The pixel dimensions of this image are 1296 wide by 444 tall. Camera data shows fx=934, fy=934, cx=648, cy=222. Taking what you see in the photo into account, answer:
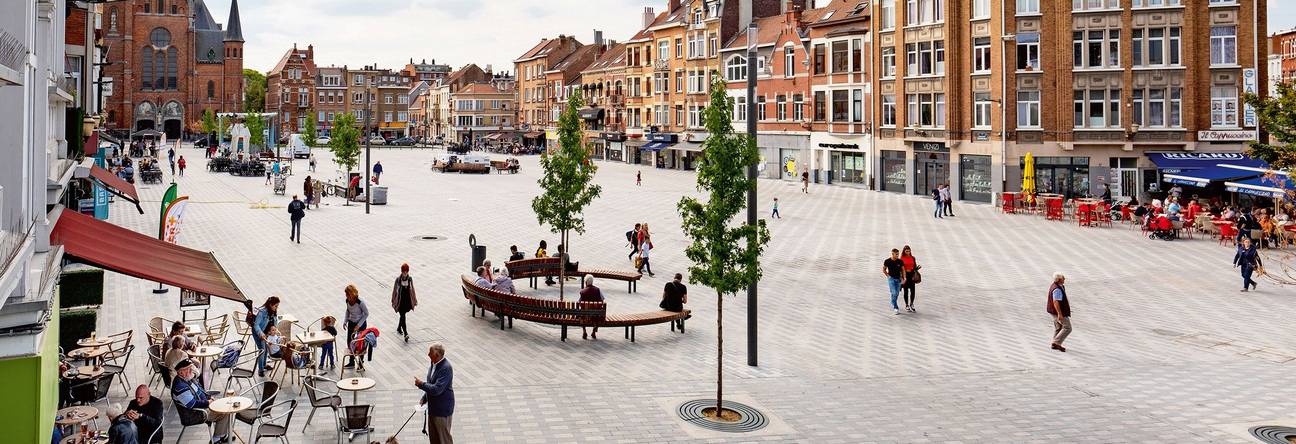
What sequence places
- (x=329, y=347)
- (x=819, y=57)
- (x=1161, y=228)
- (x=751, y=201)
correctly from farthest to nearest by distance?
(x=819, y=57)
(x=1161, y=228)
(x=329, y=347)
(x=751, y=201)

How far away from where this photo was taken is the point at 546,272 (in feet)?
73.4

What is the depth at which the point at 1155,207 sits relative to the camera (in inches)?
1273

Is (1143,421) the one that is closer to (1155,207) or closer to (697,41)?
(1155,207)

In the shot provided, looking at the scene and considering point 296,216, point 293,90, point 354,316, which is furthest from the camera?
point 293,90

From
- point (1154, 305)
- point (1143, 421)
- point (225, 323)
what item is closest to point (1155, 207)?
point (1154, 305)

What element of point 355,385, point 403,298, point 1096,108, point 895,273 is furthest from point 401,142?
point 355,385

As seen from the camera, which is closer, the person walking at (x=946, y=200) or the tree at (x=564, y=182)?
the tree at (x=564, y=182)

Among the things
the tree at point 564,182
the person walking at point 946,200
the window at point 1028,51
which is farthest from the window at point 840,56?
the tree at point 564,182

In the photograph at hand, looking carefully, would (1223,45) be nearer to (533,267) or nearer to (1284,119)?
(1284,119)

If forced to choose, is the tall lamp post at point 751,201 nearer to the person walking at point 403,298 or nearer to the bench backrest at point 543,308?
the bench backrest at point 543,308

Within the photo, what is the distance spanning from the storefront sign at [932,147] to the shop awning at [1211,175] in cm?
1052

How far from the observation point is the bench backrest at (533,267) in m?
22.2

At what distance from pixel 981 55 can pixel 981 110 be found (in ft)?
8.33

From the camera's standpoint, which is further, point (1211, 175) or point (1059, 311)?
point (1211, 175)
